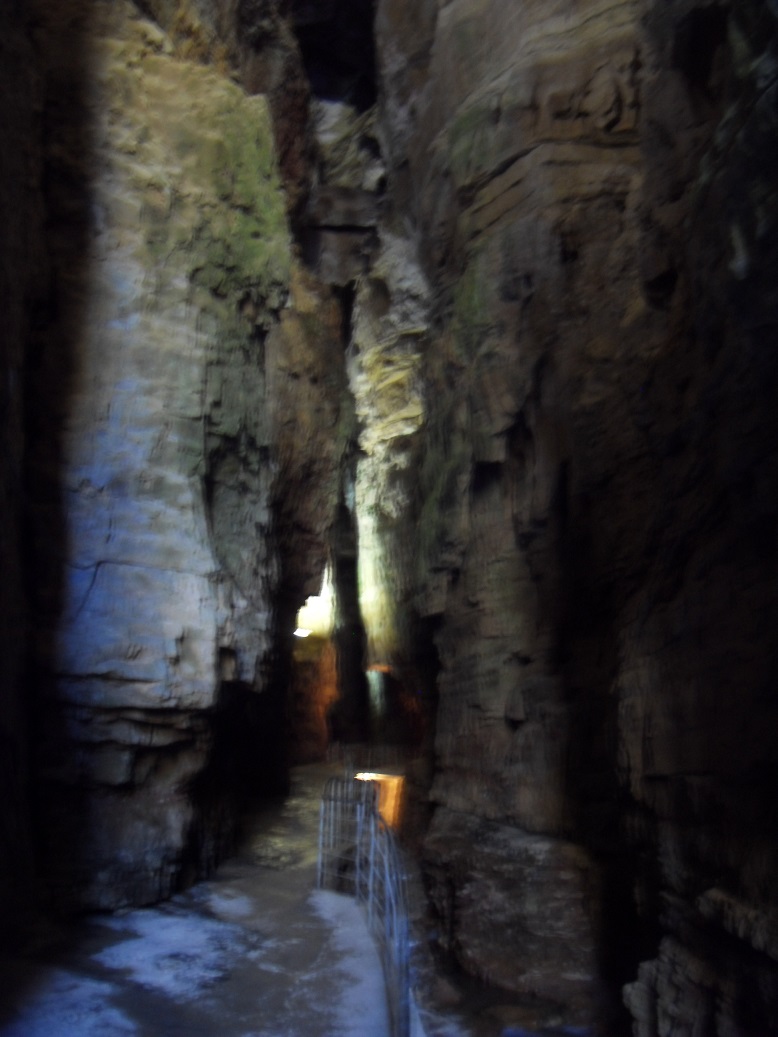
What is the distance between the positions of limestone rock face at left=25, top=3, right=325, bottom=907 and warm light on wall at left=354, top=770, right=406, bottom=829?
867cm

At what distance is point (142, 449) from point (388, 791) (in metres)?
12.5

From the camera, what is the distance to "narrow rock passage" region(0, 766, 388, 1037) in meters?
5.54

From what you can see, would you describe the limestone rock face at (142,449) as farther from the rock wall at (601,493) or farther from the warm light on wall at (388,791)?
the warm light on wall at (388,791)

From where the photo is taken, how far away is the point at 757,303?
5.75 meters

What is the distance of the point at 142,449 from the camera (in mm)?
9031

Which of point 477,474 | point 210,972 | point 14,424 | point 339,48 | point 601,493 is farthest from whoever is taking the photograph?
point 339,48

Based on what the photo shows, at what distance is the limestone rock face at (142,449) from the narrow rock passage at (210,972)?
690 mm

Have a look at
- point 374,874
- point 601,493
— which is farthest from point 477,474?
point 374,874

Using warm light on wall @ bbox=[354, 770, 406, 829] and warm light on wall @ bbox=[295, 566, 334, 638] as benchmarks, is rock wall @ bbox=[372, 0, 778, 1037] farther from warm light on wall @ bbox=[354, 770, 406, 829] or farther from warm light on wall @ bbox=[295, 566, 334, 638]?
warm light on wall @ bbox=[295, 566, 334, 638]

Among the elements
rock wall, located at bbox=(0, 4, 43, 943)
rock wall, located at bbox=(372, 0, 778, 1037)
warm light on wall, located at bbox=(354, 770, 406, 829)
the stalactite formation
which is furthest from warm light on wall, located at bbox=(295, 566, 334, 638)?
rock wall, located at bbox=(0, 4, 43, 943)

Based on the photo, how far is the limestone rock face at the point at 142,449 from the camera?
8328 mm

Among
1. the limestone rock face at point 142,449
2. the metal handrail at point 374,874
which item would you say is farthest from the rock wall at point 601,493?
the limestone rock face at point 142,449

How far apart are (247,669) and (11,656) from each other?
2729 millimetres

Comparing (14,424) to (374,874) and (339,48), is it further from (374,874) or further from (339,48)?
(339,48)
